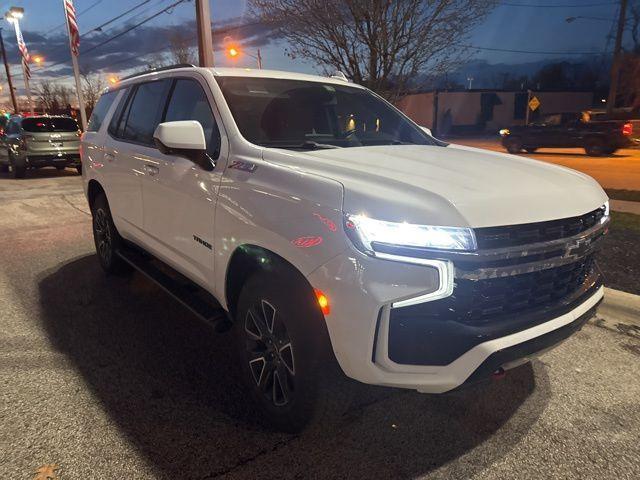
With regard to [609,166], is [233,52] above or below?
above

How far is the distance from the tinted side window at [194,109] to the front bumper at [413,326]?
1340 mm

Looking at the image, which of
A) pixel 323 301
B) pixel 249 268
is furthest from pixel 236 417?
pixel 323 301

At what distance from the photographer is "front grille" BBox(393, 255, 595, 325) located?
1983 millimetres

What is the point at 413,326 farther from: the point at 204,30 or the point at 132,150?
the point at 204,30

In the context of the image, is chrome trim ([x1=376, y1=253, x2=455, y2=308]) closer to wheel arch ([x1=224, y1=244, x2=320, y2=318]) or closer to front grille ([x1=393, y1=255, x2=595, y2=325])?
front grille ([x1=393, y1=255, x2=595, y2=325])

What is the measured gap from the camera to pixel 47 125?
560 inches

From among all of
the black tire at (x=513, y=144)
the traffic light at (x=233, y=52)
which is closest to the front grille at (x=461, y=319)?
the black tire at (x=513, y=144)

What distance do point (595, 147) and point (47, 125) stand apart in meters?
19.7

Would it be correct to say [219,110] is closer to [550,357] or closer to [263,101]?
[263,101]

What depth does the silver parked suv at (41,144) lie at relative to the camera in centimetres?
1377

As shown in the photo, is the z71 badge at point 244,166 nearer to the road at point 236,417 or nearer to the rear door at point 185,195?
the rear door at point 185,195

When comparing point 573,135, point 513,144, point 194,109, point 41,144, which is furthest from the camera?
point 513,144

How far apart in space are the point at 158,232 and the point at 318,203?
1.92 metres

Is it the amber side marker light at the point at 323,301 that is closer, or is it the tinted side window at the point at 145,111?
the amber side marker light at the point at 323,301
